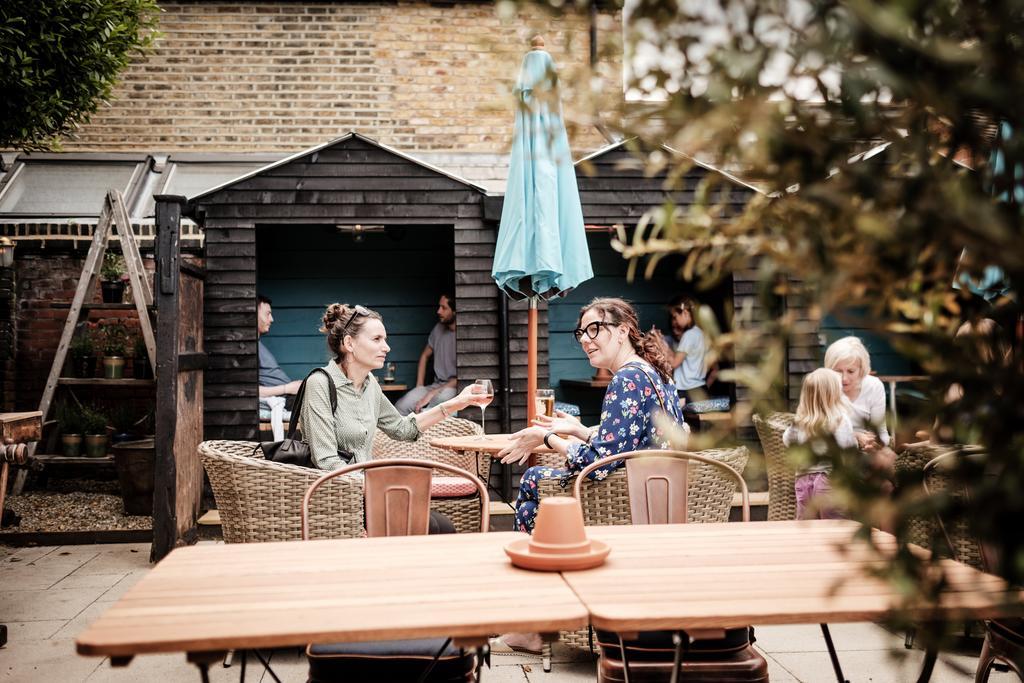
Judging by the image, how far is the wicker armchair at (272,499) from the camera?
3.82m

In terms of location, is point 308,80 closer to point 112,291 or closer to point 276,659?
point 112,291

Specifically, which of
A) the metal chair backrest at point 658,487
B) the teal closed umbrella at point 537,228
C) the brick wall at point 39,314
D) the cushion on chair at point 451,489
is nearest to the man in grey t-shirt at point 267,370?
the brick wall at point 39,314

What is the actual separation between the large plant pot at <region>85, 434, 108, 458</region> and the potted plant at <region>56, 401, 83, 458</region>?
72mm

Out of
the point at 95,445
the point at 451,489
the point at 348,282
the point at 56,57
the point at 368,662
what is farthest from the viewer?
the point at 348,282

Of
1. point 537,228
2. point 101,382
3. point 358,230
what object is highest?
point 358,230

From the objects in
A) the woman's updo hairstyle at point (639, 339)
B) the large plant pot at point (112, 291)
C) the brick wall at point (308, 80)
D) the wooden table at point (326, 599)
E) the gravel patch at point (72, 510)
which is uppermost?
the brick wall at point (308, 80)

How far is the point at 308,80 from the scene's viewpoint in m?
9.52

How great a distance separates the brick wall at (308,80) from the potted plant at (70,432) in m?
3.76

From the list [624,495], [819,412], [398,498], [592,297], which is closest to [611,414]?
[624,495]

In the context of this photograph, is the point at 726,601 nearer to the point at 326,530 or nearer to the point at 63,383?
the point at 326,530

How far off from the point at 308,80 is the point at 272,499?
683cm

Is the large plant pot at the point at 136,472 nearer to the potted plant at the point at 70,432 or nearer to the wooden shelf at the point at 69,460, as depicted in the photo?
the wooden shelf at the point at 69,460

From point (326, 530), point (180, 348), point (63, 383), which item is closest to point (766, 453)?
point (326, 530)

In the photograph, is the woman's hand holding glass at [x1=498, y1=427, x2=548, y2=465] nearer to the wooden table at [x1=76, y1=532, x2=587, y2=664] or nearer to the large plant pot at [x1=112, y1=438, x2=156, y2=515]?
the wooden table at [x1=76, y1=532, x2=587, y2=664]
